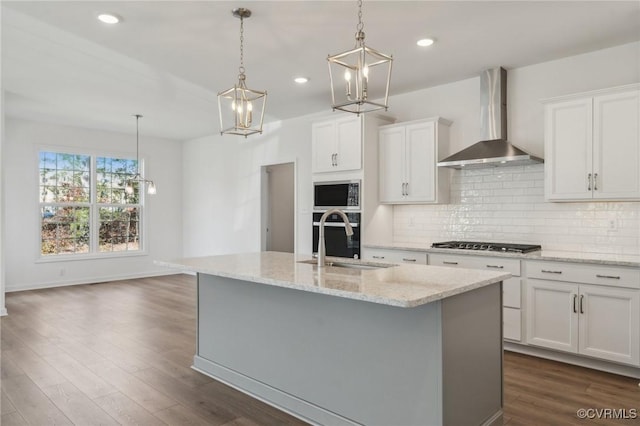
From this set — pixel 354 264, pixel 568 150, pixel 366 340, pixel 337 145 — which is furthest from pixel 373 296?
pixel 337 145

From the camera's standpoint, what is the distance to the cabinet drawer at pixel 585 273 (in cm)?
319

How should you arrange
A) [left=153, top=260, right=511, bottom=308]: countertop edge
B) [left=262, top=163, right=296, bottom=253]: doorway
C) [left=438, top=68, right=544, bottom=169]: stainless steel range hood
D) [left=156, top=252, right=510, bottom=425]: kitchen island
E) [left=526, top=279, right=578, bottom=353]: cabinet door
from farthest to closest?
[left=262, top=163, right=296, bottom=253]: doorway
[left=438, top=68, right=544, bottom=169]: stainless steel range hood
[left=526, top=279, right=578, bottom=353]: cabinet door
[left=156, top=252, right=510, bottom=425]: kitchen island
[left=153, top=260, right=511, bottom=308]: countertop edge

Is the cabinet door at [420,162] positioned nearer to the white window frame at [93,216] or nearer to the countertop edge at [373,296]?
the countertop edge at [373,296]

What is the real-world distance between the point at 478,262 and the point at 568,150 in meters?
1.26

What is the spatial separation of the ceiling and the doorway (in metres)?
1.80

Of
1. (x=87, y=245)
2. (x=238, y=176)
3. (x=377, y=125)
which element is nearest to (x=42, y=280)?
(x=87, y=245)

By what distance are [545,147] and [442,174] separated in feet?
3.60

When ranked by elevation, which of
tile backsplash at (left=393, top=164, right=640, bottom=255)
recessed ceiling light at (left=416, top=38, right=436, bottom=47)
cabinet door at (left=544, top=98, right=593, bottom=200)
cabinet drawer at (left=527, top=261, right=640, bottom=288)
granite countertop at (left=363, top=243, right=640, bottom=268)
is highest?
recessed ceiling light at (left=416, top=38, right=436, bottom=47)

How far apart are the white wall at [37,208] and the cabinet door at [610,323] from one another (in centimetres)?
694

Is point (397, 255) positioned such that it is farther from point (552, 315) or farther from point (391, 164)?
point (552, 315)

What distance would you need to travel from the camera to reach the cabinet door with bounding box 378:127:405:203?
192 inches

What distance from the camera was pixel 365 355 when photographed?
2.35 meters

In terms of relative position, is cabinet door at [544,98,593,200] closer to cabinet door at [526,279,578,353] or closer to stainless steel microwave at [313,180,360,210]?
cabinet door at [526,279,578,353]

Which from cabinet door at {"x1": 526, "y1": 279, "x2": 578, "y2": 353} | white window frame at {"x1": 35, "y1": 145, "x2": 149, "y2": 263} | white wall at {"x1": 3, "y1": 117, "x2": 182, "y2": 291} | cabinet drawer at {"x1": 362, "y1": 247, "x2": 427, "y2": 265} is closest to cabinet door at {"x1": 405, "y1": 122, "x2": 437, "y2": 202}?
cabinet drawer at {"x1": 362, "y1": 247, "x2": 427, "y2": 265}
